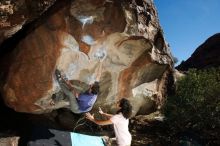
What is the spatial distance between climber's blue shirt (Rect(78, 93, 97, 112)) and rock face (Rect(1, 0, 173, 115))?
42.1 inches

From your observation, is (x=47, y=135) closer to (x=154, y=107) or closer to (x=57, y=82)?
(x=57, y=82)

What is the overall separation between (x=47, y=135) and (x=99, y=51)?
458 cm

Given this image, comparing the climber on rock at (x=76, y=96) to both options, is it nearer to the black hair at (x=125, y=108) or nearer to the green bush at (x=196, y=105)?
the black hair at (x=125, y=108)

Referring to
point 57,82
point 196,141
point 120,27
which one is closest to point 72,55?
point 57,82

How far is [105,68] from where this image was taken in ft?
48.4

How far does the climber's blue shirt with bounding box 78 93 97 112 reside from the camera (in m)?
12.4

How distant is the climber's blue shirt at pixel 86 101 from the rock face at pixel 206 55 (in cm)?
2090

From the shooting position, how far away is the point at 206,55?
113 feet

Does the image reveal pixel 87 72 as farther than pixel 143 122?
No

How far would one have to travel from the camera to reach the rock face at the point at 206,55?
3269 centimetres

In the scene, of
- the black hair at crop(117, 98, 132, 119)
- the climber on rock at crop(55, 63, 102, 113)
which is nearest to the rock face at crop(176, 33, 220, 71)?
the climber on rock at crop(55, 63, 102, 113)

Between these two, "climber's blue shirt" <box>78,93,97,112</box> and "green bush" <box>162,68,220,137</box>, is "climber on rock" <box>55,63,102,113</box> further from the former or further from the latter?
"green bush" <box>162,68,220,137</box>

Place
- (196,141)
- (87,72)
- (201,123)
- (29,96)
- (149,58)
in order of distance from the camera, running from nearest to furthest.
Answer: (29,96) < (87,72) < (149,58) < (196,141) < (201,123)

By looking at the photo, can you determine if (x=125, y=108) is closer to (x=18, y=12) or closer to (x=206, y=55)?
(x=18, y=12)
